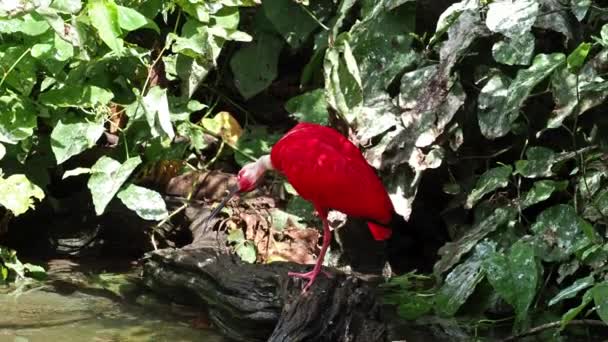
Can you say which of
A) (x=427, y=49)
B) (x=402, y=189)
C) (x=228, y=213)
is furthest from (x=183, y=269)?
(x=427, y=49)

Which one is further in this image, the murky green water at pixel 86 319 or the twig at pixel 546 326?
the murky green water at pixel 86 319

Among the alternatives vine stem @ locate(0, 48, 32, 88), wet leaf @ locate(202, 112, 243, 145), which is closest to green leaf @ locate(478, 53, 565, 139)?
wet leaf @ locate(202, 112, 243, 145)

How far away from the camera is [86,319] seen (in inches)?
148

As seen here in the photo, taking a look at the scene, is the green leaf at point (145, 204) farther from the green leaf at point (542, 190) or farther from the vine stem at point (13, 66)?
the green leaf at point (542, 190)

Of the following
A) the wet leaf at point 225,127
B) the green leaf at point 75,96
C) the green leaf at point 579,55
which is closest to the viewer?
the green leaf at point 579,55

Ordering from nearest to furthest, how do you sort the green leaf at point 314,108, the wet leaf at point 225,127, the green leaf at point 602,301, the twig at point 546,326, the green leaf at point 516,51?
1. the green leaf at point 602,301
2. the twig at point 546,326
3. the green leaf at point 516,51
4. the green leaf at point 314,108
5. the wet leaf at point 225,127

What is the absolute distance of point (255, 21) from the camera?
477 centimetres

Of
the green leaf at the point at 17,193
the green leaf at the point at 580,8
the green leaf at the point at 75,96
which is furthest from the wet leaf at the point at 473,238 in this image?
the green leaf at the point at 17,193

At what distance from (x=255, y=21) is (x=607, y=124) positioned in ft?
6.26

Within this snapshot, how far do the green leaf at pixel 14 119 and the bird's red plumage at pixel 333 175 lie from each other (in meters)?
1.15

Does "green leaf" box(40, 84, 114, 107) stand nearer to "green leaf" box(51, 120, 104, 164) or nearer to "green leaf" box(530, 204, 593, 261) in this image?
Result: "green leaf" box(51, 120, 104, 164)

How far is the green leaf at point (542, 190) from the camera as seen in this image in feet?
11.2

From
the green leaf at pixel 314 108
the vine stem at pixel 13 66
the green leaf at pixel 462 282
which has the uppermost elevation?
the vine stem at pixel 13 66

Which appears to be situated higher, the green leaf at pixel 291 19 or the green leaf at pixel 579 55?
the green leaf at pixel 579 55
